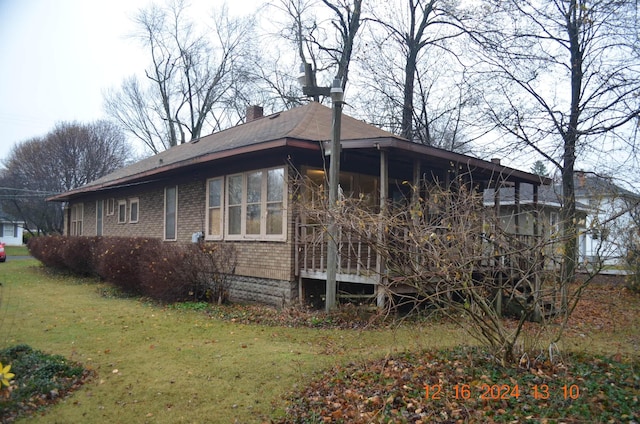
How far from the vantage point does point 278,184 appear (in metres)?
10.1

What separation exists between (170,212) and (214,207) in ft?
→ 9.17

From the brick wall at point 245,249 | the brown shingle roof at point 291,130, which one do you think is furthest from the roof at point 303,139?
the brick wall at point 245,249

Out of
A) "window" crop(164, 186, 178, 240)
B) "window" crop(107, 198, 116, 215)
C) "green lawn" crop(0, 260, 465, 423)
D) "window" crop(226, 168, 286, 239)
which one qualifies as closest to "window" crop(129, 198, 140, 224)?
"window" crop(107, 198, 116, 215)

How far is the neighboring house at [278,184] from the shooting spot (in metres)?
9.30

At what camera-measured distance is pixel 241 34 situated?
3369 cm

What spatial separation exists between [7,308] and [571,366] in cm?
993

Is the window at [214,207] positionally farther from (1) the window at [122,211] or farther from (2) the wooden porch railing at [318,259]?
(1) the window at [122,211]

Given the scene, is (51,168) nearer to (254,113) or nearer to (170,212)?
(254,113)

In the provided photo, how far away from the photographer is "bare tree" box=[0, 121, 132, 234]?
3903cm

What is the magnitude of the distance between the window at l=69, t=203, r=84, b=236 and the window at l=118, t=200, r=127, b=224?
17.8 feet

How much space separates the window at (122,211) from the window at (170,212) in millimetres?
3891

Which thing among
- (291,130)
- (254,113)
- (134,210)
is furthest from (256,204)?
(134,210)

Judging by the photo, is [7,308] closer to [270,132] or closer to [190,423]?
[270,132]

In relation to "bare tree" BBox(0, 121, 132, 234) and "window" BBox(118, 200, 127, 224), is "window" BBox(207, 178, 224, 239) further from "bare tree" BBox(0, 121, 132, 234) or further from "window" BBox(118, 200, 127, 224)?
"bare tree" BBox(0, 121, 132, 234)
